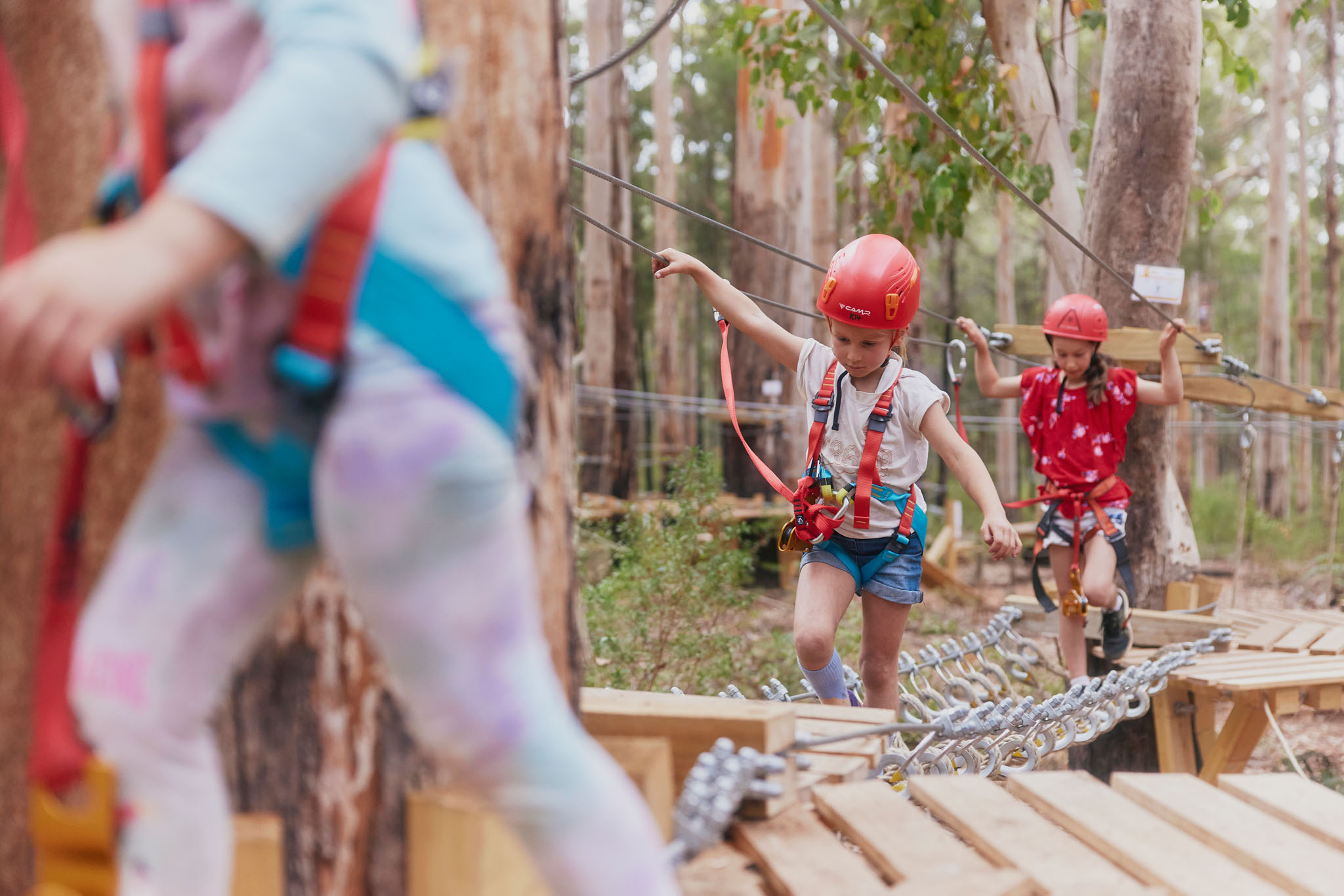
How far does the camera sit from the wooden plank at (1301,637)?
5.09 m

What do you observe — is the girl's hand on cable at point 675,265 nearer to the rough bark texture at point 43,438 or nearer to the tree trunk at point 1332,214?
the rough bark texture at point 43,438

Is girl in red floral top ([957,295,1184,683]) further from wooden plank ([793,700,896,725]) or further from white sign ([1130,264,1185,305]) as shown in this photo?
wooden plank ([793,700,896,725])

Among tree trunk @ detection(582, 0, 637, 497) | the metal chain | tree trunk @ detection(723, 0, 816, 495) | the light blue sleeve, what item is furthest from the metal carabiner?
tree trunk @ detection(582, 0, 637, 497)

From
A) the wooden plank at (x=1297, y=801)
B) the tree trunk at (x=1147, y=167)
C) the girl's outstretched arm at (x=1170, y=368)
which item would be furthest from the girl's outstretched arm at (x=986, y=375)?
the wooden plank at (x=1297, y=801)

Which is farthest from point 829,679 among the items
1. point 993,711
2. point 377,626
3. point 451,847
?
point 377,626

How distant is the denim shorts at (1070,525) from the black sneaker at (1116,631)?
0.92ft

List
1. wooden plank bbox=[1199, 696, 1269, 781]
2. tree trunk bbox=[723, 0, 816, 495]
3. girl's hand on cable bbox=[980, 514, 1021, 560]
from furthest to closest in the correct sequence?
tree trunk bbox=[723, 0, 816, 495] → wooden plank bbox=[1199, 696, 1269, 781] → girl's hand on cable bbox=[980, 514, 1021, 560]

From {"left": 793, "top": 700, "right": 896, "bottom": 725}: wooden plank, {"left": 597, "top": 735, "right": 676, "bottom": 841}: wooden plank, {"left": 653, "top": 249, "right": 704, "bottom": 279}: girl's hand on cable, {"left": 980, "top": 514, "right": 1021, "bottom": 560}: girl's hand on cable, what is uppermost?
{"left": 653, "top": 249, "right": 704, "bottom": 279}: girl's hand on cable

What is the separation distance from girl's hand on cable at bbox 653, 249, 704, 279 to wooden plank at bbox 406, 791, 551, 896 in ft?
6.68

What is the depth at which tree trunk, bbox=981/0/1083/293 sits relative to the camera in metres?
6.92

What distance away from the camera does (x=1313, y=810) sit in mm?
2393

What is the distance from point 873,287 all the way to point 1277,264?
1814 centimetres

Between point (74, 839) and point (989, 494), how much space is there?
2509mm

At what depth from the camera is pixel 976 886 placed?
6.05ft
